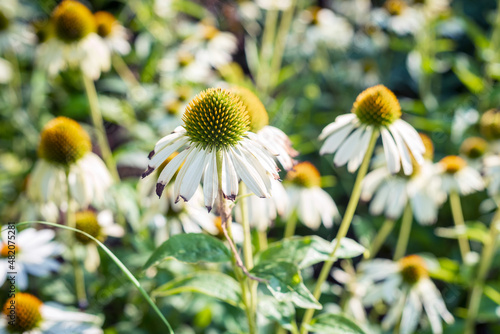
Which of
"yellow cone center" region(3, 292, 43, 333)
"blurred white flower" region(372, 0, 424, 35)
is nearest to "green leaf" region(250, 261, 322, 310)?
"yellow cone center" region(3, 292, 43, 333)

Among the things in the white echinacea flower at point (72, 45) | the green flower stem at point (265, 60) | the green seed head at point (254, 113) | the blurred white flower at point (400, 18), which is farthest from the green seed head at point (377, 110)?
the blurred white flower at point (400, 18)

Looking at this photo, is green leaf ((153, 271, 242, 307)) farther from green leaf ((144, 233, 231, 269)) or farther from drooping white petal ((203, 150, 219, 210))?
drooping white petal ((203, 150, 219, 210))

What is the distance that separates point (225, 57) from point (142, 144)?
1379mm

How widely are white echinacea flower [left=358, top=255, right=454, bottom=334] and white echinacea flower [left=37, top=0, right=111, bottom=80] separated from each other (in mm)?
1572

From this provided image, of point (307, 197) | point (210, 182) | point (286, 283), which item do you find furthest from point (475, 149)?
point (210, 182)

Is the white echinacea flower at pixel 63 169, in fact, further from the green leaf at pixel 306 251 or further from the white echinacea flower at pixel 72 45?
the green leaf at pixel 306 251

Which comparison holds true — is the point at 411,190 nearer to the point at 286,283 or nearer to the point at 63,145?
the point at 286,283

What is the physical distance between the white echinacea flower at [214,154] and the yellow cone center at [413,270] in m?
0.97

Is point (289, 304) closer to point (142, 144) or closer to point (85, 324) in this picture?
point (85, 324)

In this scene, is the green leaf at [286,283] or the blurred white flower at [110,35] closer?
the green leaf at [286,283]

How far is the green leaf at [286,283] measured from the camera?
3.22 ft

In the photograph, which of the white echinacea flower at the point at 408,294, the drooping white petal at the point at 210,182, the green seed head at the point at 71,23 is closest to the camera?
the drooping white petal at the point at 210,182

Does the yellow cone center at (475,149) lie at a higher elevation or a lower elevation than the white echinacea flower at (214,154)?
lower

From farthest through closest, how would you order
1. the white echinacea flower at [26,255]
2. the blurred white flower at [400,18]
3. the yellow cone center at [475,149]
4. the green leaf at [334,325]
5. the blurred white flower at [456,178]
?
the blurred white flower at [400,18] < the yellow cone center at [475,149] < the blurred white flower at [456,178] < the white echinacea flower at [26,255] < the green leaf at [334,325]
